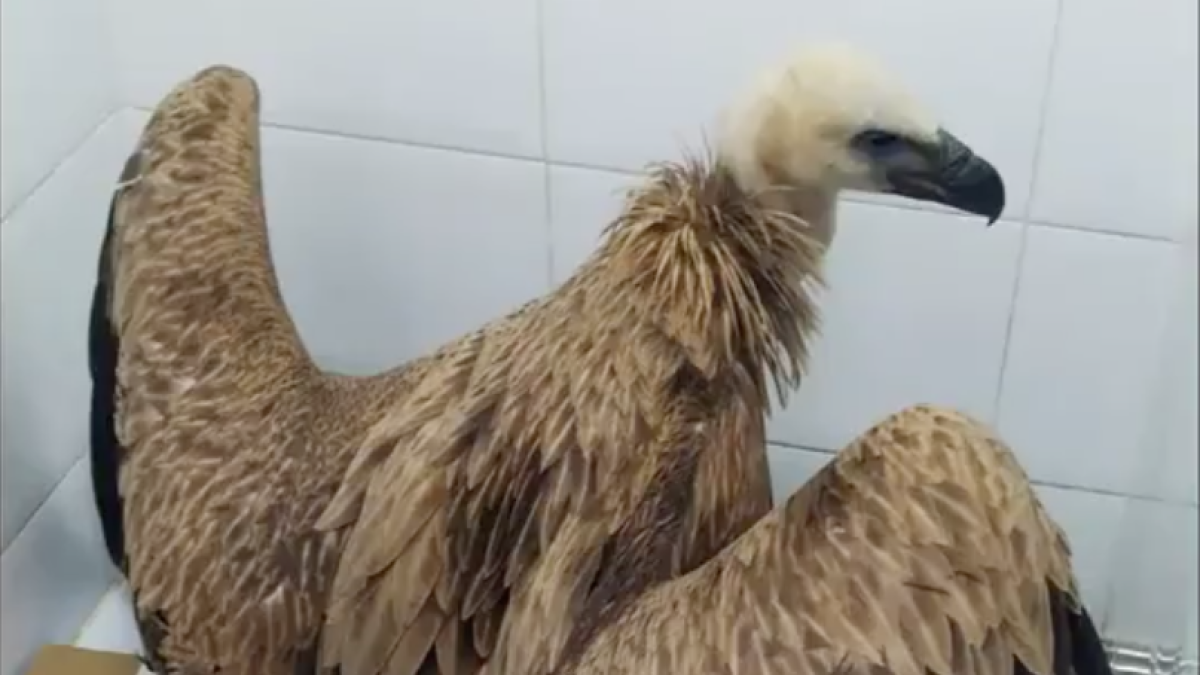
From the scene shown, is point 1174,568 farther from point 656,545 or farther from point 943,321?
point 943,321

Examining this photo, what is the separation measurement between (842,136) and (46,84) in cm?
71

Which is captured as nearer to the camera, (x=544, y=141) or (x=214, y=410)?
(x=214, y=410)

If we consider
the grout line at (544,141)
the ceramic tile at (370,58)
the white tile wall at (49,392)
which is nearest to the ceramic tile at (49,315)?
the white tile wall at (49,392)

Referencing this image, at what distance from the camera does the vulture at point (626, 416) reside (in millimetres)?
1122

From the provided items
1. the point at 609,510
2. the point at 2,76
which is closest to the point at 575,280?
the point at 609,510

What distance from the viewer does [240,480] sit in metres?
1.26

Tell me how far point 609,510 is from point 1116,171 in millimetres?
529

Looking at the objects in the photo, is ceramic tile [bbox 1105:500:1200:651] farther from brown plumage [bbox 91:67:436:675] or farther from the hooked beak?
brown plumage [bbox 91:67:436:675]

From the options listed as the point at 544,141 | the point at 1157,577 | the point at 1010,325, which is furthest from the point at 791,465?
the point at 1157,577

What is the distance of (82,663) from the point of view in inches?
64.6

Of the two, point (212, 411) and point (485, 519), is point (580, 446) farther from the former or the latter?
point (212, 411)

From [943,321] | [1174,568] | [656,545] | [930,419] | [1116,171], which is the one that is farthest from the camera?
[943,321]

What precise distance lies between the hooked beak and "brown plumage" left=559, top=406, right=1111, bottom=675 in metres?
0.20

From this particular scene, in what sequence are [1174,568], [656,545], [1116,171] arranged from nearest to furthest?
[1174,568]
[656,545]
[1116,171]
